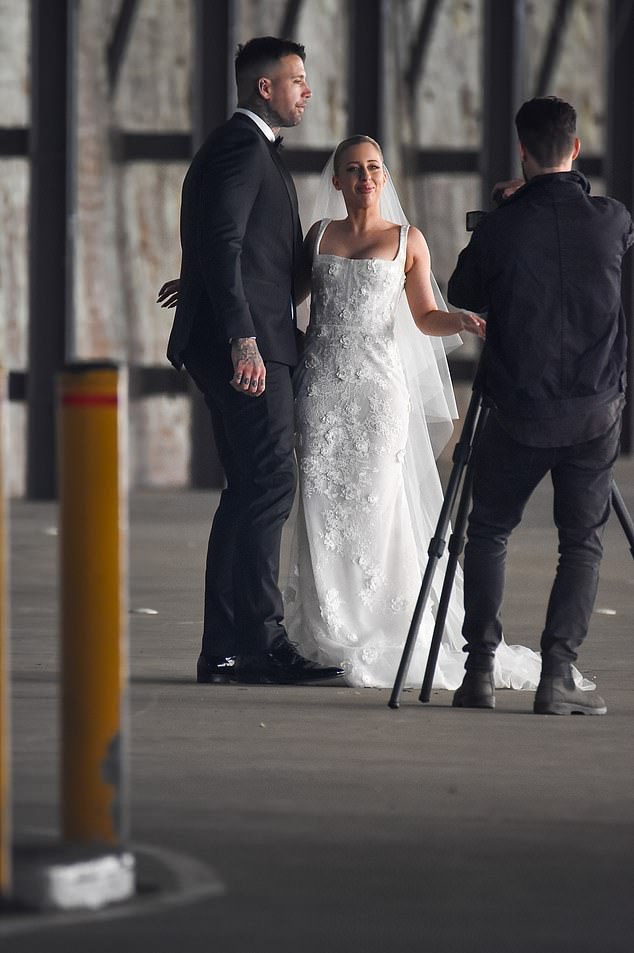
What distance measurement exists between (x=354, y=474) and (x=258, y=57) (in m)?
1.40

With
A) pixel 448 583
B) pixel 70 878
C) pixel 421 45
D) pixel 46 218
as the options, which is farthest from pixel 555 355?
pixel 421 45

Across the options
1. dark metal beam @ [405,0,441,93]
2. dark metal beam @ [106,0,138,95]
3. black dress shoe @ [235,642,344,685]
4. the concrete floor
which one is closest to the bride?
black dress shoe @ [235,642,344,685]

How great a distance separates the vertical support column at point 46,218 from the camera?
46.6ft

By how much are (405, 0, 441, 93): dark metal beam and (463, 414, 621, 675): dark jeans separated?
33.5ft

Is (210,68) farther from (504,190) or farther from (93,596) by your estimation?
(93,596)

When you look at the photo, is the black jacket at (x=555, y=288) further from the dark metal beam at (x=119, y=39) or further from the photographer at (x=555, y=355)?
the dark metal beam at (x=119, y=39)

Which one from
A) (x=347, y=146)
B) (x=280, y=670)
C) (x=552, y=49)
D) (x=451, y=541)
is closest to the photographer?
(x=451, y=541)

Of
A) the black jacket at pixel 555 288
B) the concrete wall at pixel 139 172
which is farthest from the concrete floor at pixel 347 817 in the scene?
the concrete wall at pixel 139 172

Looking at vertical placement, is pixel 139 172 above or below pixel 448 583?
above

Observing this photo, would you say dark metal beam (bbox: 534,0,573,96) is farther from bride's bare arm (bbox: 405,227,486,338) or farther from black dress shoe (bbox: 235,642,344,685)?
black dress shoe (bbox: 235,642,344,685)

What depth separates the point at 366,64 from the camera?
49.6 feet

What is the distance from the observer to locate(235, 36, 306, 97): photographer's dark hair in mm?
6293

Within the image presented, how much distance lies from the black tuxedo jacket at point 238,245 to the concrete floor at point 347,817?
1.11 metres

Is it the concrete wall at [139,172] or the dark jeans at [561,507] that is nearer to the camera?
the dark jeans at [561,507]
